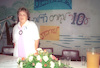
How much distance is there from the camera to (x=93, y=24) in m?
4.27

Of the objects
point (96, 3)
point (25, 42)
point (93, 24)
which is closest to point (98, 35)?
point (93, 24)

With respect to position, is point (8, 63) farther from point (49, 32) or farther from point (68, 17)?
point (68, 17)

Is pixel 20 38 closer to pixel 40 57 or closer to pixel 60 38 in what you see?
pixel 40 57

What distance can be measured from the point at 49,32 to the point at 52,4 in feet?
3.35

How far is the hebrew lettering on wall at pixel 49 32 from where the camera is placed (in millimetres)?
4511

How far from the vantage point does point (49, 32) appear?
4555mm

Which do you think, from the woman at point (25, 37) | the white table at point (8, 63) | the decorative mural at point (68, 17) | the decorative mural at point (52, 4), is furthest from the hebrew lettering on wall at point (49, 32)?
the white table at point (8, 63)

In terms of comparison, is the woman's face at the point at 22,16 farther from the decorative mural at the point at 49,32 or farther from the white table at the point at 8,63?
the decorative mural at the point at 49,32

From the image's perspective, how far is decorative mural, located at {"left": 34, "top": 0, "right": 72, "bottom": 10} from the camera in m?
4.43

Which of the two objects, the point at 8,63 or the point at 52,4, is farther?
the point at 52,4

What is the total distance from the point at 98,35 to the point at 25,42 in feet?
10.1

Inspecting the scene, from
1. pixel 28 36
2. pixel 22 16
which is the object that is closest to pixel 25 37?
pixel 28 36

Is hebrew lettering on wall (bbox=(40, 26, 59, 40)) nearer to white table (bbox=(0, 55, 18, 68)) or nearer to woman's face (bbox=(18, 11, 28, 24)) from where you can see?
woman's face (bbox=(18, 11, 28, 24))

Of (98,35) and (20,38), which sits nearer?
(20,38)
